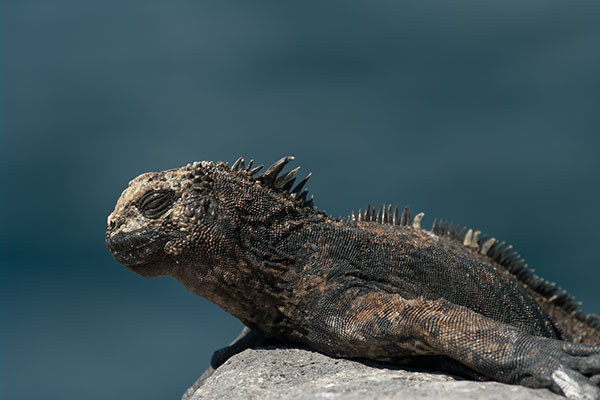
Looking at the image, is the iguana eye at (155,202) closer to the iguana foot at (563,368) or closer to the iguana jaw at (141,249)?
the iguana jaw at (141,249)

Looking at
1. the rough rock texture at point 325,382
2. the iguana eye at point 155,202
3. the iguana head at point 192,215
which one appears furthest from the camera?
the iguana eye at point 155,202

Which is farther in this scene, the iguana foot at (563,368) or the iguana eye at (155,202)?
the iguana eye at (155,202)

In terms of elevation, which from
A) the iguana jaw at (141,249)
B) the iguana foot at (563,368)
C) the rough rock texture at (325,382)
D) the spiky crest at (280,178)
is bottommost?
the rough rock texture at (325,382)

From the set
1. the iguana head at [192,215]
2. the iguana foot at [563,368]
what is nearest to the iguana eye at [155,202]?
the iguana head at [192,215]

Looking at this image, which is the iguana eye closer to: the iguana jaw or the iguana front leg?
the iguana jaw

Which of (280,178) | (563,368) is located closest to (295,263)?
(280,178)

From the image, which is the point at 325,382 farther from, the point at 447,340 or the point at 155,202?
the point at 155,202

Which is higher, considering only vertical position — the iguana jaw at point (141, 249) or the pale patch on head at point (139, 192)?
the pale patch on head at point (139, 192)

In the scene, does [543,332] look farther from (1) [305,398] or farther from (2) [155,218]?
(2) [155,218]

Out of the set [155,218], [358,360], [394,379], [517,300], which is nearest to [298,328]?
[358,360]
